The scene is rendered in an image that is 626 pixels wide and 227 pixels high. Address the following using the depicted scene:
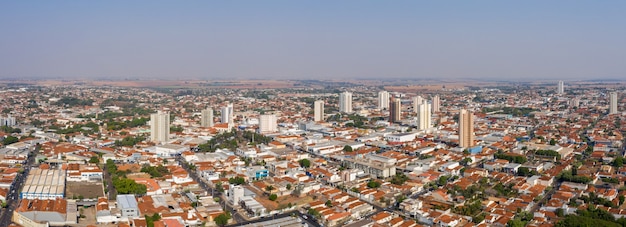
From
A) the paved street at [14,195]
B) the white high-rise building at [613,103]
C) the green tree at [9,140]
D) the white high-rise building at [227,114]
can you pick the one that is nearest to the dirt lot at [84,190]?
the paved street at [14,195]

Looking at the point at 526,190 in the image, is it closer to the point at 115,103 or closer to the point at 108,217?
the point at 108,217

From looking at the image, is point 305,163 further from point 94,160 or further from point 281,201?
point 94,160

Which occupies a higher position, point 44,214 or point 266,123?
point 266,123

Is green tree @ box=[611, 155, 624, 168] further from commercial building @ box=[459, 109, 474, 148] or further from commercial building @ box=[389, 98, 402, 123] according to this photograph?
commercial building @ box=[389, 98, 402, 123]

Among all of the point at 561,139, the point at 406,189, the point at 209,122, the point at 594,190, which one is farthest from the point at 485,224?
the point at 209,122

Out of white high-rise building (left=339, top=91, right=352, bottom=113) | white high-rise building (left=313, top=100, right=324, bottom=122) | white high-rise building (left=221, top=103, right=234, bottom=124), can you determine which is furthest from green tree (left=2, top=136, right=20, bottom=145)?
white high-rise building (left=339, top=91, right=352, bottom=113)

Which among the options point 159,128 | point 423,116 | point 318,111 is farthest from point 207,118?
point 423,116
